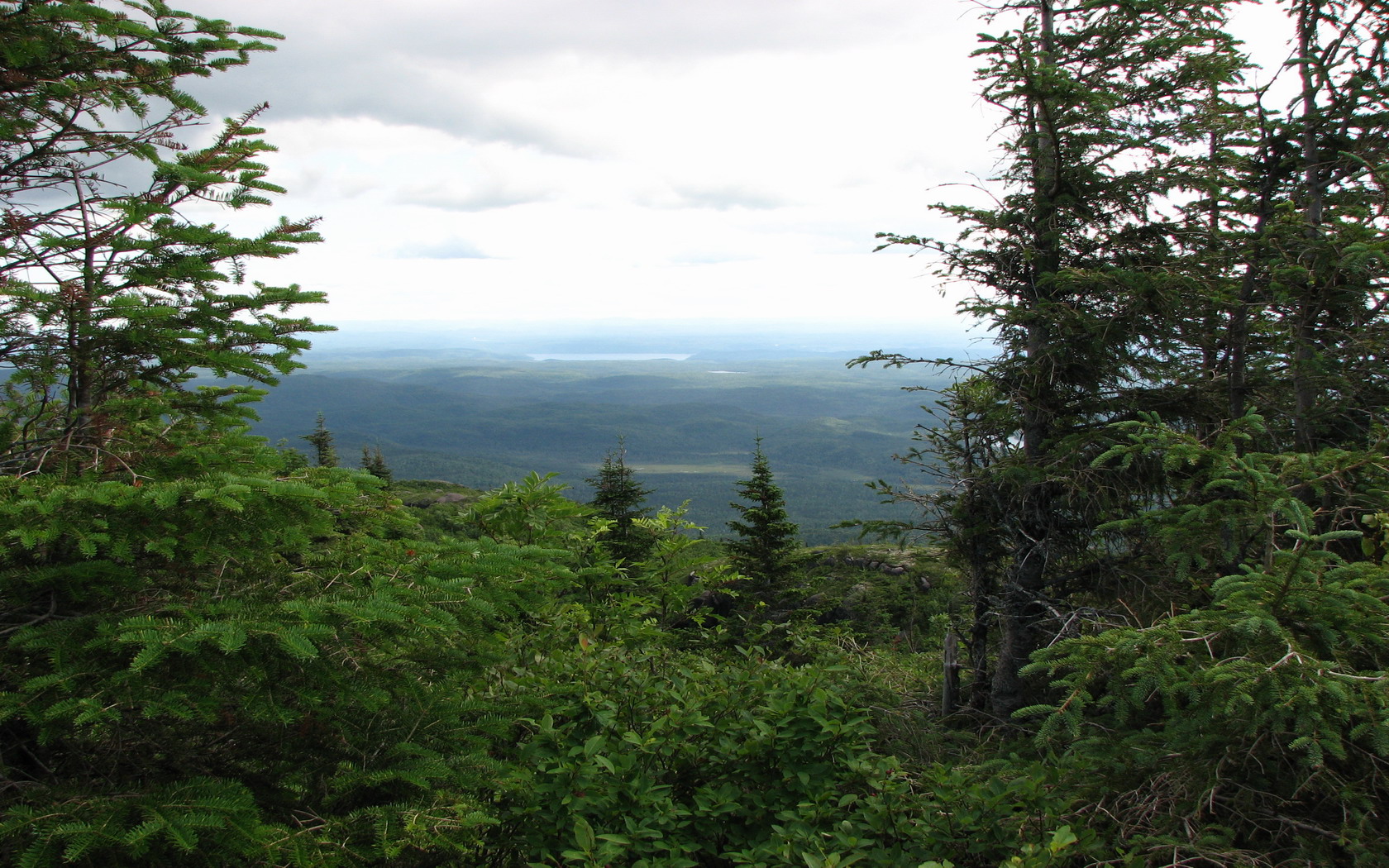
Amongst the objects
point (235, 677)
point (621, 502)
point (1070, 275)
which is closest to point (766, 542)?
point (621, 502)

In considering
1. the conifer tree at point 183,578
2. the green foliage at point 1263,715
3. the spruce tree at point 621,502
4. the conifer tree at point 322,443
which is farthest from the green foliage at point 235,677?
the conifer tree at point 322,443

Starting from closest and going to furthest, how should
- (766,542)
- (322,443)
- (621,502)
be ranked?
1. (766,542)
2. (621,502)
3. (322,443)

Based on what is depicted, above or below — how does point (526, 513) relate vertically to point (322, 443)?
above

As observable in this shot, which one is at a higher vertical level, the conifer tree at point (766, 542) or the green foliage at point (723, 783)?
the green foliage at point (723, 783)

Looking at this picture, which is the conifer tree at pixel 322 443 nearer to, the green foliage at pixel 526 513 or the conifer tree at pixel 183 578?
the green foliage at pixel 526 513

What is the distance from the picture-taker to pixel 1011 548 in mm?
10570

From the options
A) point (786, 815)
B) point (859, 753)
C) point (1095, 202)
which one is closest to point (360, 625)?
point (786, 815)

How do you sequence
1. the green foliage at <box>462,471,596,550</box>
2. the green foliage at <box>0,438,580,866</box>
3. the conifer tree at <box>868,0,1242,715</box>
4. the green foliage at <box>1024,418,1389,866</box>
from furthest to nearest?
the conifer tree at <box>868,0,1242,715</box> → the green foliage at <box>462,471,596,550</box> → the green foliage at <box>1024,418,1389,866</box> → the green foliage at <box>0,438,580,866</box>

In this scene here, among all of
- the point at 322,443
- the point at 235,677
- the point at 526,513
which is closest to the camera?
the point at 235,677

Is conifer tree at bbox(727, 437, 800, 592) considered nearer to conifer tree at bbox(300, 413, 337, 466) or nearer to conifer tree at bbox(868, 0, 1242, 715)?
conifer tree at bbox(868, 0, 1242, 715)

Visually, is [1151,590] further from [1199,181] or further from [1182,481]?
[1199,181]

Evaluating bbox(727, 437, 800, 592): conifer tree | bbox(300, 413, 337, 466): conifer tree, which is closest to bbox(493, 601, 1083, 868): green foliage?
bbox(727, 437, 800, 592): conifer tree

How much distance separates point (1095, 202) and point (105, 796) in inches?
458

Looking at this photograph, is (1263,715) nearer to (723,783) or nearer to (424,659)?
(723,783)
